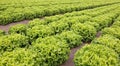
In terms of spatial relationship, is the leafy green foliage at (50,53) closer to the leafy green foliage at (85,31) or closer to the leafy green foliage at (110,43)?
the leafy green foliage at (110,43)

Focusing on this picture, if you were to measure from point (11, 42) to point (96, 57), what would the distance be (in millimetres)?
4320

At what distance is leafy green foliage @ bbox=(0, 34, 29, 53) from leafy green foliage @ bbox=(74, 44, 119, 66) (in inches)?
129

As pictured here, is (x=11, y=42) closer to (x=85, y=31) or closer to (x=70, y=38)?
(x=70, y=38)

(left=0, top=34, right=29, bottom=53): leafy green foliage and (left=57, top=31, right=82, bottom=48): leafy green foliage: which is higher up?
(left=0, top=34, right=29, bottom=53): leafy green foliage

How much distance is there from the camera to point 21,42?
7660mm

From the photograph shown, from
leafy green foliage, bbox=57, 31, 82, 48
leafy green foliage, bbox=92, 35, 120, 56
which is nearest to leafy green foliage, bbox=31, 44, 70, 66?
leafy green foliage, bbox=57, 31, 82, 48

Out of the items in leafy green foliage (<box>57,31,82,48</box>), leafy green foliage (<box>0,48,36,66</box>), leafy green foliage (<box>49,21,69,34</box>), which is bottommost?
leafy green foliage (<box>57,31,82,48</box>)

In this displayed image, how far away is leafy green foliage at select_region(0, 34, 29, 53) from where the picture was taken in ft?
22.7

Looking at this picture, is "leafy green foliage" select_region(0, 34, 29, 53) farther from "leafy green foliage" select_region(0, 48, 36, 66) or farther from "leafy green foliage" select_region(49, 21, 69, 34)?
"leafy green foliage" select_region(49, 21, 69, 34)

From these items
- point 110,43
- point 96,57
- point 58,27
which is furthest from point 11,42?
point 110,43

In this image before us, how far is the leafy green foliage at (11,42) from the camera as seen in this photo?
6.93m

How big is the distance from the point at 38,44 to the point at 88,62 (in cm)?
240

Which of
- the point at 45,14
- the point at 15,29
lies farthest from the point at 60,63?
the point at 45,14

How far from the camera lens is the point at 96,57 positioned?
5.63 meters
